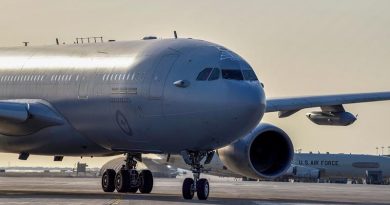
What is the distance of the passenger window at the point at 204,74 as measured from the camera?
37125 mm

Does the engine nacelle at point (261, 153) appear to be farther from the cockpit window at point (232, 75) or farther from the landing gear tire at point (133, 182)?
the cockpit window at point (232, 75)

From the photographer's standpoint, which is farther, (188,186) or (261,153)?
(261,153)

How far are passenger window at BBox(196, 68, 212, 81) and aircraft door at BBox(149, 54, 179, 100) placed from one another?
1.35m

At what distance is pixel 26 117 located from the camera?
133ft

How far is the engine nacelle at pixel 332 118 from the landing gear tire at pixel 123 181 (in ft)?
27.6

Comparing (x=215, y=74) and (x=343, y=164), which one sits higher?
(x=343, y=164)

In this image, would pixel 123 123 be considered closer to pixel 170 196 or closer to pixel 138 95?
pixel 138 95

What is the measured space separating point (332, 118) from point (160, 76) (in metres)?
9.81

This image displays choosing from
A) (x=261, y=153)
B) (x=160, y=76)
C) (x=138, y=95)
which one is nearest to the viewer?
(x=160, y=76)

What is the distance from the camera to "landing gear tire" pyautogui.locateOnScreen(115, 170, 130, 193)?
139ft

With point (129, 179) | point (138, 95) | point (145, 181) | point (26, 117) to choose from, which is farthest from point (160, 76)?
point (145, 181)

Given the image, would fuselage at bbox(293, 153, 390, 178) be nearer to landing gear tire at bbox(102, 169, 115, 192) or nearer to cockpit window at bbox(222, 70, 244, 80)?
landing gear tire at bbox(102, 169, 115, 192)

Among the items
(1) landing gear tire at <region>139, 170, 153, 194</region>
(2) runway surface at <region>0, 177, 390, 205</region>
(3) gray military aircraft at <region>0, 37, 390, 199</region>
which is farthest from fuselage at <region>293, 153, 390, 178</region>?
(1) landing gear tire at <region>139, 170, 153, 194</region>

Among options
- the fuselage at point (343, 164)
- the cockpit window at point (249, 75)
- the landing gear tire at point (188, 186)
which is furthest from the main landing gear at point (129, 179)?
the fuselage at point (343, 164)
